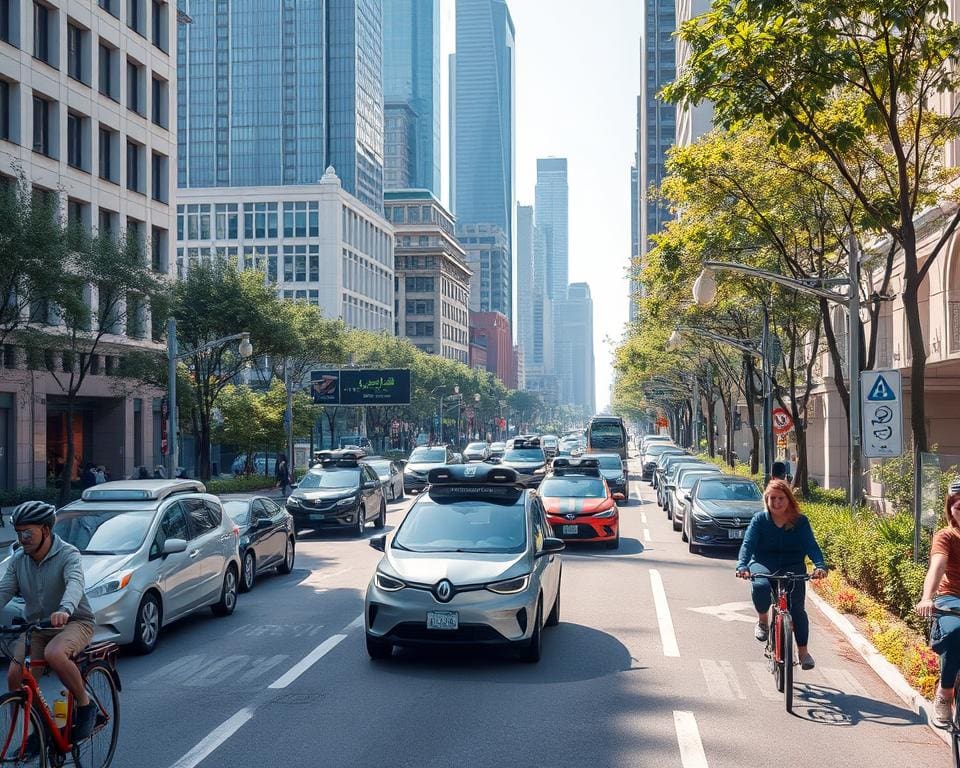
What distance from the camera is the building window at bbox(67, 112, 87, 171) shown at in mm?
42031

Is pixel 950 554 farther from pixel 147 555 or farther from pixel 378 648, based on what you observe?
pixel 147 555

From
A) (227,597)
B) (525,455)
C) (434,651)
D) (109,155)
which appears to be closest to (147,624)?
(227,597)

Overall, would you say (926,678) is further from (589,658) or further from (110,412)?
(110,412)

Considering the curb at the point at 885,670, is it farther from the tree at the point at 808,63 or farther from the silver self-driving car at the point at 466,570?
the silver self-driving car at the point at 466,570

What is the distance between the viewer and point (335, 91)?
6053 inches

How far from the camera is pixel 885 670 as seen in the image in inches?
387

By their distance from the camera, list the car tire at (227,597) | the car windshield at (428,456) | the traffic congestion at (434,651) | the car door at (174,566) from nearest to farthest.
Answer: the traffic congestion at (434,651), the car door at (174,566), the car tire at (227,597), the car windshield at (428,456)

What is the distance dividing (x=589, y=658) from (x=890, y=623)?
10.9 ft

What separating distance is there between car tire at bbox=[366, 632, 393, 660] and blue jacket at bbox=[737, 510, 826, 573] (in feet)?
11.4

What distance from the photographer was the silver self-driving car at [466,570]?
9797 mm

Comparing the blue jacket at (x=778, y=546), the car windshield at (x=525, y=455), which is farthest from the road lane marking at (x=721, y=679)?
the car windshield at (x=525, y=455)

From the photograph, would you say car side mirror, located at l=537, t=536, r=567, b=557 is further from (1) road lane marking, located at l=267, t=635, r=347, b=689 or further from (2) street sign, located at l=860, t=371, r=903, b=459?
(2) street sign, located at l=860, t=371, r=903, b=459

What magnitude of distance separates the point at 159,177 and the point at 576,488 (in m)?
33.8

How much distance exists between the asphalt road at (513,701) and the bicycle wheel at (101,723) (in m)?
0.36
